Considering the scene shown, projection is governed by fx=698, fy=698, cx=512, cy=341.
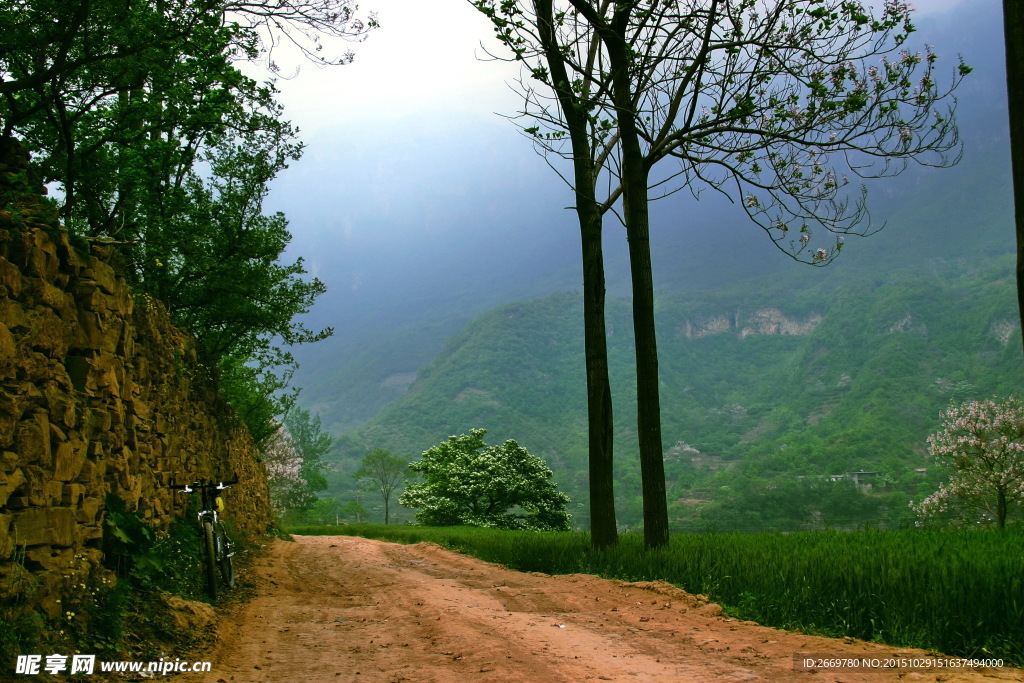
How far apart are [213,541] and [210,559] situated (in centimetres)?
28

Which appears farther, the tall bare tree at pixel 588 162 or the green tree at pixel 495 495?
the green tree at pixel 495 495

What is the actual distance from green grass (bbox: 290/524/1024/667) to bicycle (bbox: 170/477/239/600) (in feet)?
16.1

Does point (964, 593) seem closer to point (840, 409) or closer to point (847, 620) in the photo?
point (847, 620)

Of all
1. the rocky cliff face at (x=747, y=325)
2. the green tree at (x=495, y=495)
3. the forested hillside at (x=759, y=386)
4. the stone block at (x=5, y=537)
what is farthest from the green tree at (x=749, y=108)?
the rocky cliff face at (x=747, y=325)

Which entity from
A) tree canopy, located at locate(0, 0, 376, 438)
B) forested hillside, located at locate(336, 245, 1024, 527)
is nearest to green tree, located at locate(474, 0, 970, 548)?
tree canopy, located at locate(0, 0, 376, 438)

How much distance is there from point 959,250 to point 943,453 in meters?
138

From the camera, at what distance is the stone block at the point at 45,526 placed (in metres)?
4.94

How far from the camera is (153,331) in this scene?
30.3ft

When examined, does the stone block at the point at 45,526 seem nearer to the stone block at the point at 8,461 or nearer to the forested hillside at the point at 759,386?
the stone block at the point at 8,461

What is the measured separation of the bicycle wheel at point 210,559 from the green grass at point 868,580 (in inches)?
197

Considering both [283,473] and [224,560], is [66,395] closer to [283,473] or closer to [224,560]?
[224,560]

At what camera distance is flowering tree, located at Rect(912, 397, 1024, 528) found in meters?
19.4

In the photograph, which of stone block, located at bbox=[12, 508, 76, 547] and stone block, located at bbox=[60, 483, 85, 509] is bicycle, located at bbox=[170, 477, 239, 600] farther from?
stone block, located at bbox=[12, 508, 76, 547]

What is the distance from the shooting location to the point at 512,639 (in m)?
6.02
